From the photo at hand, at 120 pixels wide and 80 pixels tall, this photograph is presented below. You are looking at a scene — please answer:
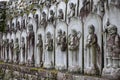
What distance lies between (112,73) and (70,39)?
1.64 meters

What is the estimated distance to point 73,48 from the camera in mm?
6207

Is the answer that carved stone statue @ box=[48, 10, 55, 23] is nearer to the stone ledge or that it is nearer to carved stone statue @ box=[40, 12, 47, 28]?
carved stone statue @ box=[40, 12, 47, 28]

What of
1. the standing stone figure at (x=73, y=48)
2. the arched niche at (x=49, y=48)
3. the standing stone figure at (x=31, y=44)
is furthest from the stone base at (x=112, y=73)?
the standing stone figure at (x=31, y=44)

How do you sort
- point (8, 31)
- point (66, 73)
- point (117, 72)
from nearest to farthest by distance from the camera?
point (117, 72) < point (66, 73) < point (8, 31)

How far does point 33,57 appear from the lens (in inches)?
326

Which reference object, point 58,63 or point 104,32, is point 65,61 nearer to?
point 58,63

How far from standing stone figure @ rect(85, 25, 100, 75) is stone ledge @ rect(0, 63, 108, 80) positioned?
0.27 m

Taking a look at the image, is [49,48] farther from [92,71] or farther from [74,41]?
[92,71]

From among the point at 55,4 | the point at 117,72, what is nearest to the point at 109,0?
the point at 117,72

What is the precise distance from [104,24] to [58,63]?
1965 millimetres

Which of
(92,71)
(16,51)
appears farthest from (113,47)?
(16,51)

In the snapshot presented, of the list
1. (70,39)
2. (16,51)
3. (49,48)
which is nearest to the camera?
(70,39)

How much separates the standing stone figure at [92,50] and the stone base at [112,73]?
1.41 feet

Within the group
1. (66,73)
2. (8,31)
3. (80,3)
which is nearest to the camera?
(66,73)
